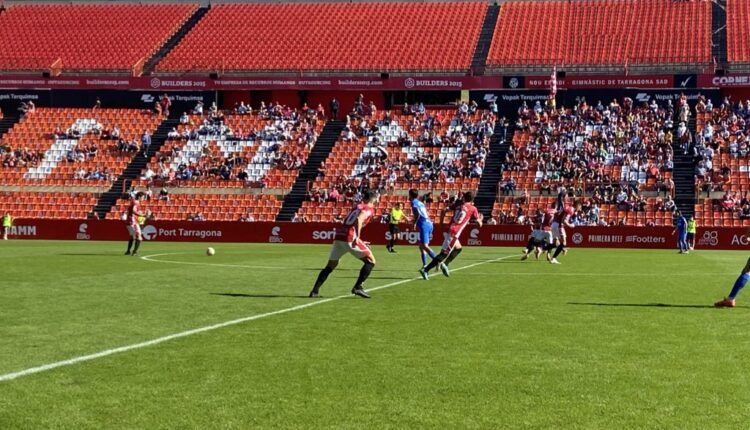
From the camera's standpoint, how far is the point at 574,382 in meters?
9.64

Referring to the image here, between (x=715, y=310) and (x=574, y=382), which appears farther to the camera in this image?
(x=715, y=310)

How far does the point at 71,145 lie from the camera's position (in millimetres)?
63625

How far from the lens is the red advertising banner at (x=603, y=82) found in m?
60.5

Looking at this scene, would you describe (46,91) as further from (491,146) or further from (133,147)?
(491,146)

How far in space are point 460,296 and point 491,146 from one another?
41.3 metres

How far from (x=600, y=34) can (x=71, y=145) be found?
118 feet

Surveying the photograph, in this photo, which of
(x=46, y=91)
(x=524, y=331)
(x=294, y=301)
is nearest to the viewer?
(x=524, y=331)

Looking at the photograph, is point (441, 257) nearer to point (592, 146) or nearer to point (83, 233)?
point (83, 233)

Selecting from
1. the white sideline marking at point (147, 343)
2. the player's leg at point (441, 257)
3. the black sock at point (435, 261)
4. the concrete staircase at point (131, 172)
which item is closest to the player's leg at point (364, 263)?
the white sideline marking at point (147, 343)

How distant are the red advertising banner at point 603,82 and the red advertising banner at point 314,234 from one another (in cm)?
1447

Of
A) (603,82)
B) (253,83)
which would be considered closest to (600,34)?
(603,82)

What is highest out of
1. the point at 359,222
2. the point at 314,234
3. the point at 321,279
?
the point at 359,222

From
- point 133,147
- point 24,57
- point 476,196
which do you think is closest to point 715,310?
point 476,196

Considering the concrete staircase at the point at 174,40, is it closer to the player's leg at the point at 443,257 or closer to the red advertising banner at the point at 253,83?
the red advertising banner at the point at 253,83
